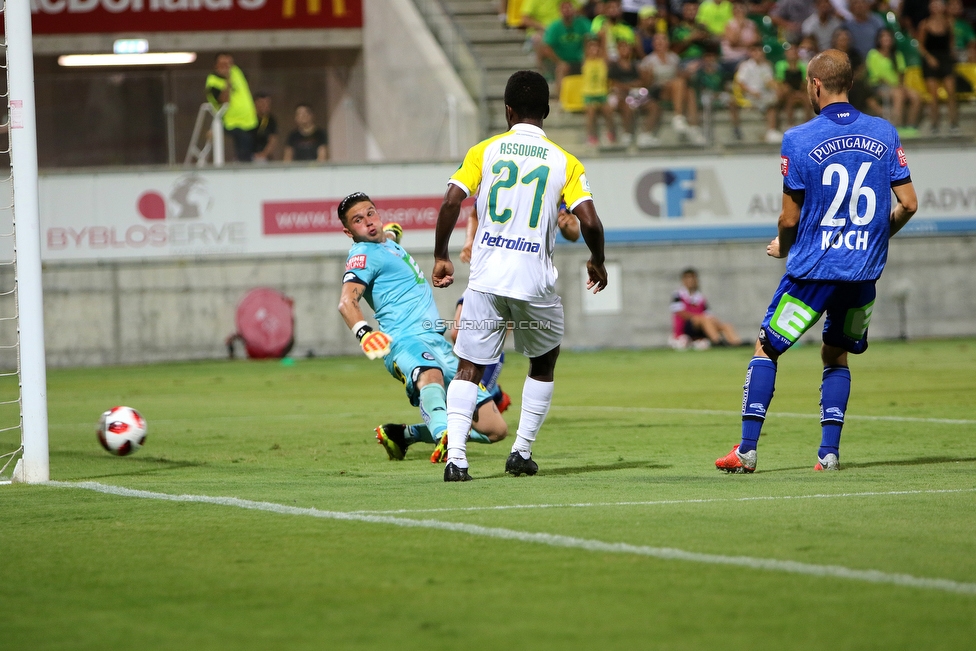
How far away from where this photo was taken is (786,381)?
16.1 metres

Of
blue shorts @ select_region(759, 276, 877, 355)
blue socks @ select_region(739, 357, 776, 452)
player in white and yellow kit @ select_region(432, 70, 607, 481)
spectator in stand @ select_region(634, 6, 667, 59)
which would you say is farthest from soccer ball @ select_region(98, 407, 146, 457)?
spectator in stand @ select_region(634, 6, 667, 59)

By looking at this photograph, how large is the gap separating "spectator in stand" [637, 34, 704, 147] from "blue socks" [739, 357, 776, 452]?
1828 centimetres

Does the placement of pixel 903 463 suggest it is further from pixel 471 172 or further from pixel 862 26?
pixel 862 26

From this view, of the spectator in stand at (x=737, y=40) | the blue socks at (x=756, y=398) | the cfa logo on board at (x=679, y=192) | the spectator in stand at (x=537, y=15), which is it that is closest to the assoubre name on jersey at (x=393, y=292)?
the blue socks at (x=756, y=398)

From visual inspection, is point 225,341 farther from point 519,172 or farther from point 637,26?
point 519,172

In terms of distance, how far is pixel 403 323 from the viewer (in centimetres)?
905

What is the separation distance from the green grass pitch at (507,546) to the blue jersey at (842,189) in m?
1.12

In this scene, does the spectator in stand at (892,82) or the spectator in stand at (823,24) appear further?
the spectator in stand at (823,24)

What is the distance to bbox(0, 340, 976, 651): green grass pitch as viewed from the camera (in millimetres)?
3777

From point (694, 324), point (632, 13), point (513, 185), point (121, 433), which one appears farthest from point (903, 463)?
point (632, 13)

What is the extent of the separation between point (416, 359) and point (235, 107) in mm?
16525

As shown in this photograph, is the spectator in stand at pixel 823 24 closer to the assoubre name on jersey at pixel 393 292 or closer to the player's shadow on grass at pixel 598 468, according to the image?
the assoubre name on jersey at pixel 393 292

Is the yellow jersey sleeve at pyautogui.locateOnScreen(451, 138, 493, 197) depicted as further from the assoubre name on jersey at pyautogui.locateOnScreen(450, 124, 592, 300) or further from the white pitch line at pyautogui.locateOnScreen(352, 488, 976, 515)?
the white pitch line at pyautogui.locateOnScreen(352, 488, 976, 515)

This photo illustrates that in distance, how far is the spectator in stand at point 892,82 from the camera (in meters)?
25.8
